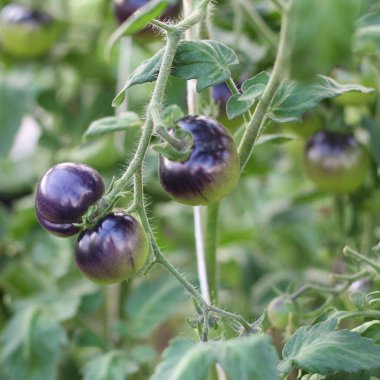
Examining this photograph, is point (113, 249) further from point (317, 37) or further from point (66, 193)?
point (317, 37)

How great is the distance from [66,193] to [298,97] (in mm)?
231

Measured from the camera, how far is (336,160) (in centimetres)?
117

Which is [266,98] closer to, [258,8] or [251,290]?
[258,8]

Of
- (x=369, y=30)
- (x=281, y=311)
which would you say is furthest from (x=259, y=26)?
(x=281, y=311)

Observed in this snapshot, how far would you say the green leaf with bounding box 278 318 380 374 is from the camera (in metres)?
0.64

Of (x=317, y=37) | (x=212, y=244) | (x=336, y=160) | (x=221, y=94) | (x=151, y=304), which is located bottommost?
(x=151, y=304)

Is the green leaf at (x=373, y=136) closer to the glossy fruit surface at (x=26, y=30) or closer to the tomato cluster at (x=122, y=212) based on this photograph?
the tomato cluster at (x=122, y=212)

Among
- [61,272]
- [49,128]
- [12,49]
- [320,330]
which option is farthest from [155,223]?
[320,330]

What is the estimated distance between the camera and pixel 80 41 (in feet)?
5.43

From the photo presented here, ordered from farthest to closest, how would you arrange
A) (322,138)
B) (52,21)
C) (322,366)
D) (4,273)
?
1. (52,21)
2. (4,273)
3. (322,138)
4. (322,366)

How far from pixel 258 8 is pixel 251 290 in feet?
1.71

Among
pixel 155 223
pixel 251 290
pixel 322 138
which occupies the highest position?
pixel 322 138

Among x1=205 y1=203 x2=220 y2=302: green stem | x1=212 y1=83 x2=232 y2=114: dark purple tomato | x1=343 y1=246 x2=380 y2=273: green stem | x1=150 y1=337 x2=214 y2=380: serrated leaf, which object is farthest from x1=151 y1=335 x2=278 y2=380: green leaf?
x1=212 y1=83 x2=232 y2=114: dark purple tomato

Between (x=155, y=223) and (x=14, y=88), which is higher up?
(x=14, y=88)
